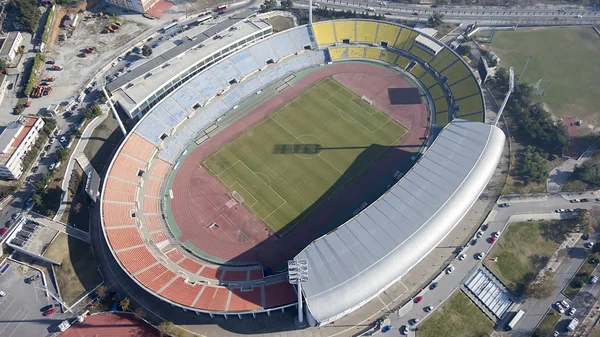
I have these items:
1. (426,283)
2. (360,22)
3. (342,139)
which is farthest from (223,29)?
(426,283)

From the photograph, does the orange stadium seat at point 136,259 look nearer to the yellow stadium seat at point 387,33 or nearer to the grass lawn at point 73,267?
the grass lawn at point 73,267

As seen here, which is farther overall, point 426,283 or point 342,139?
point 342,139

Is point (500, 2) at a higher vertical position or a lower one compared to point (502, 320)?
higher

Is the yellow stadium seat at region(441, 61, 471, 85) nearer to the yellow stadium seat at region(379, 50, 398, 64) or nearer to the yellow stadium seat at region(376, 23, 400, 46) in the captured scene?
the yellow stadium seat at region(379, 50, 398, 64)

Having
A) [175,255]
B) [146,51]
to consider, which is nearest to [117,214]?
[175,255]

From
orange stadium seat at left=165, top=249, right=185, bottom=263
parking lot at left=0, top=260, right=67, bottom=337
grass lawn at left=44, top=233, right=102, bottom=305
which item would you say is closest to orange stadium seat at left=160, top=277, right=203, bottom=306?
orange stadium seat at left=165, top=249, right=185, bottom=263

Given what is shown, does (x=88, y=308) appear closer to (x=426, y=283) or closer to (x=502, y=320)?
(x=426, y=283)
